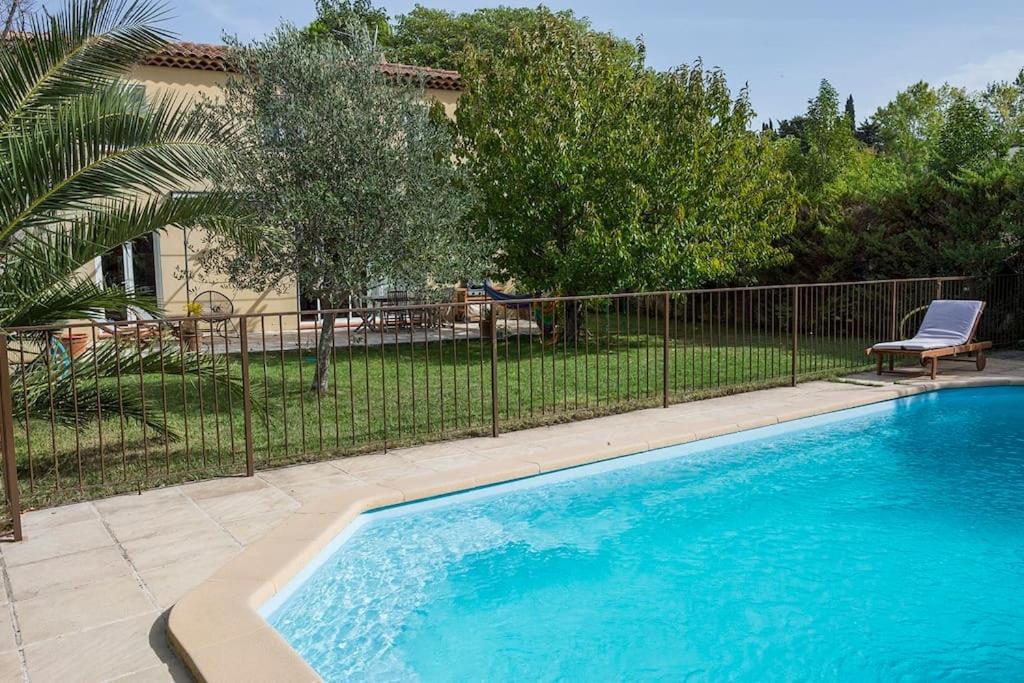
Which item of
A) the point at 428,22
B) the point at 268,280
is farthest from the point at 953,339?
the point at 428,22

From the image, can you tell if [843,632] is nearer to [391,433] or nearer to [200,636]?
[200,636]

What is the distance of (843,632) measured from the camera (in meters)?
4.40

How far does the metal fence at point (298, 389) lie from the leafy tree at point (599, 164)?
169 cm

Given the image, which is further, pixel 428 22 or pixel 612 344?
pixel 428 22

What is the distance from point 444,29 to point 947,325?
28.5m

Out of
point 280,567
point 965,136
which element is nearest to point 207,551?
point 280,567

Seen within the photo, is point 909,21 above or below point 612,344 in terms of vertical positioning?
above

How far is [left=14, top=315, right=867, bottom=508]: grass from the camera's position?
6.49 metres

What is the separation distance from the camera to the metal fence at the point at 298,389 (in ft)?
20.1

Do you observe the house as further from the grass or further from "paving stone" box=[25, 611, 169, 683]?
"paving stone" box=[25, 611, 169, 683]

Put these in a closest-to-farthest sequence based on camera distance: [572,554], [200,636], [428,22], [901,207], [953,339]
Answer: [200,636] → [572,554] → [953,339] → [901,207] → [428,22]

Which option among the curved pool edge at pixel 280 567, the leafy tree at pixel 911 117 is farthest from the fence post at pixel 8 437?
the leafy tree at pixel 911 117

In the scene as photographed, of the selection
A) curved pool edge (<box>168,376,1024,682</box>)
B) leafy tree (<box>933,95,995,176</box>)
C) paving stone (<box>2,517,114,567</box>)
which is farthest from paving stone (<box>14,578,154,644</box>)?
leafy tree (<box>933,95,995,176</box>)

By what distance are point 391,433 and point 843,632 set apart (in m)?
4.79
